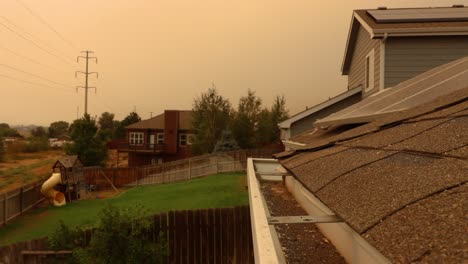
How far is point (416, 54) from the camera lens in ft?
35.5

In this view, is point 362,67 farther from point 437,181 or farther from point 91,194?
point 91,194

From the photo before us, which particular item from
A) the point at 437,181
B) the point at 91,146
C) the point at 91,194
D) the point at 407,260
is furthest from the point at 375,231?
the point at 91,146

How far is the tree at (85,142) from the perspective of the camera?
3378cm

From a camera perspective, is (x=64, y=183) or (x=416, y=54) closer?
(x=416, y=54)

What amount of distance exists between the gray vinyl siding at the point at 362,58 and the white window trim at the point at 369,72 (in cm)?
17

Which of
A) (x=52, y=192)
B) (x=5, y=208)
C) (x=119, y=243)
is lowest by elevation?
(x=52, y=192)

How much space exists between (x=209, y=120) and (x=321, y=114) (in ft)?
76.4

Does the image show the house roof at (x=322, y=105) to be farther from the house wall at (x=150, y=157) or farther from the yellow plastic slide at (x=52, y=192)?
the house wall at (x=150, y=157)

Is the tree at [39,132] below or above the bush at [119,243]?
above

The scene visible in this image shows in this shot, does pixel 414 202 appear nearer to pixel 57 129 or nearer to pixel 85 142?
pixel 85 142

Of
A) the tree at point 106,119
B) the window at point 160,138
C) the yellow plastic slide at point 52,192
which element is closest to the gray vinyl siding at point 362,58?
the yellow plastic slide at point 52,192

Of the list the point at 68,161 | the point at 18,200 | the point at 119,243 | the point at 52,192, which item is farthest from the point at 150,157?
the point at 119,243

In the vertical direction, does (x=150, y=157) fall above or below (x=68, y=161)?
below

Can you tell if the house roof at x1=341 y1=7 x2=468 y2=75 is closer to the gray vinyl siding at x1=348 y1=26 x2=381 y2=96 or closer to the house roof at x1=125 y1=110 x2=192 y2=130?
the gray vinyl siding at x1=348 y1=26 x2=381 y2=96
